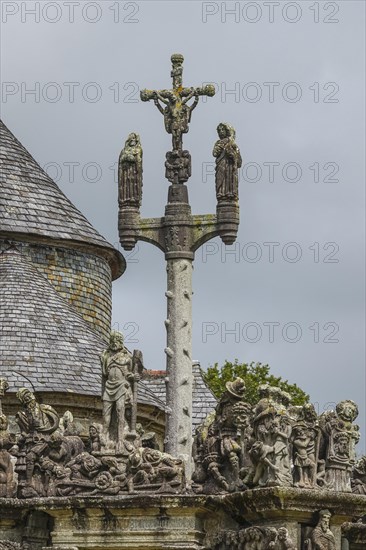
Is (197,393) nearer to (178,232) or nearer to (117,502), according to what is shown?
(178,232)

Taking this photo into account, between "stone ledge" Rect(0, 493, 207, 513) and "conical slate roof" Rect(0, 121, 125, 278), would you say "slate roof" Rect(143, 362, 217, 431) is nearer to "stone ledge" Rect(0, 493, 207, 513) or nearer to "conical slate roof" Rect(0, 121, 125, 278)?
"conical slate roof" Rect(0, 121, 125, 278)

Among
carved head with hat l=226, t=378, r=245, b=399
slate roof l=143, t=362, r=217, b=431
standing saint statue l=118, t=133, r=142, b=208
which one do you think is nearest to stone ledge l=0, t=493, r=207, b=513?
carved head with hat l=226, t=378, r=245, b=399

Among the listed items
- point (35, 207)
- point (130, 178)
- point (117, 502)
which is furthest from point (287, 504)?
point (35, 207)

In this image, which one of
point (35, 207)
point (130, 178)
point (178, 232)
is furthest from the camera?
point (35, 207)

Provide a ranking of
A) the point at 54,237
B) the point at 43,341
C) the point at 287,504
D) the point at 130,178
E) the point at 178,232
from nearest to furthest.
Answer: the point at 287,504, the point at 178,232, the point at 130,178, the point at 43,341, the point at 54,237

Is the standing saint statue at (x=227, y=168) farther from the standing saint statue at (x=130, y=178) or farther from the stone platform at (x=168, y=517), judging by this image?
the stone platform at (x=168, y=517)

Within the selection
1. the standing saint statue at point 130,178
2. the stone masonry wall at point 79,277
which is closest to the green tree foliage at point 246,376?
the stone masonry wall at point 79,277

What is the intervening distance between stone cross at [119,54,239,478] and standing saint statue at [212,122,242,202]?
0.02m

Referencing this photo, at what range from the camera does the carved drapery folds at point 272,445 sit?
27.3 metres

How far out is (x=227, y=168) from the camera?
30266 mm

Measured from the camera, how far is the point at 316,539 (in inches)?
1079

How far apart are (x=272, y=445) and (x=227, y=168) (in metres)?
5.01

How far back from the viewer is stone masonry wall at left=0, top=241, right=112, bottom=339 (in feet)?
164

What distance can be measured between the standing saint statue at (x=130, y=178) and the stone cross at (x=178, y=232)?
2 centimetres
